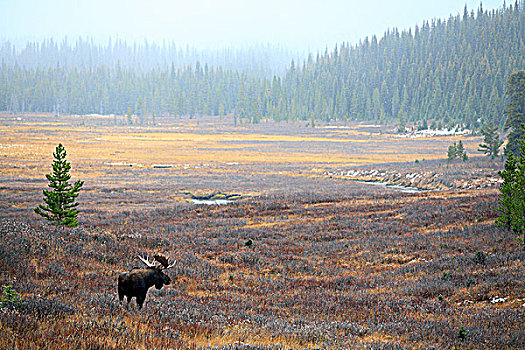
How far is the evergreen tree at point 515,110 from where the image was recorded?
151 ft

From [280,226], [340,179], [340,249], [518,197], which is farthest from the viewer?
[340,179]

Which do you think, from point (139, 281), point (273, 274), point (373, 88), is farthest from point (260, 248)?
point (373, 88)

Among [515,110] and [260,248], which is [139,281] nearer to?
[260,248]

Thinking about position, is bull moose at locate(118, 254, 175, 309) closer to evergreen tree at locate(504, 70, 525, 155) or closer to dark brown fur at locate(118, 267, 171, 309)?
dark brown fur at locate(118, 267, 171, 309)

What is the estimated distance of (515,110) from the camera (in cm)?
4759

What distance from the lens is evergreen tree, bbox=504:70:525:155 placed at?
46094 mm

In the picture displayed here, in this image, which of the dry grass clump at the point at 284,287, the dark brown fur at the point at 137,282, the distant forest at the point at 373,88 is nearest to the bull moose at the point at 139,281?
the dark brown fur at the point at 137,282

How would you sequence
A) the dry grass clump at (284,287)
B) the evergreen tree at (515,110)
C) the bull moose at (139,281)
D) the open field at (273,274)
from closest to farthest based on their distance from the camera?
the dry grass clump at (284,287) < the open field at (273,274) < the bull moose at (139,281) < the evergreen tree at (515,110)

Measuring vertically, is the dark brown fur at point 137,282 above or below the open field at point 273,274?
above

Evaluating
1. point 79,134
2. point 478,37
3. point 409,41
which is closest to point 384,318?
point 79,134

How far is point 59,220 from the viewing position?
2044 cm

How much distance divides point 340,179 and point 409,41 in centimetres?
13931

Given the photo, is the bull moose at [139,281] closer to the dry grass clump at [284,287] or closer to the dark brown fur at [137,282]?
the dark brown fur at [137,282]

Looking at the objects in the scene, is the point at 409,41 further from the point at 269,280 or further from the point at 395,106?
the point at 269,280
